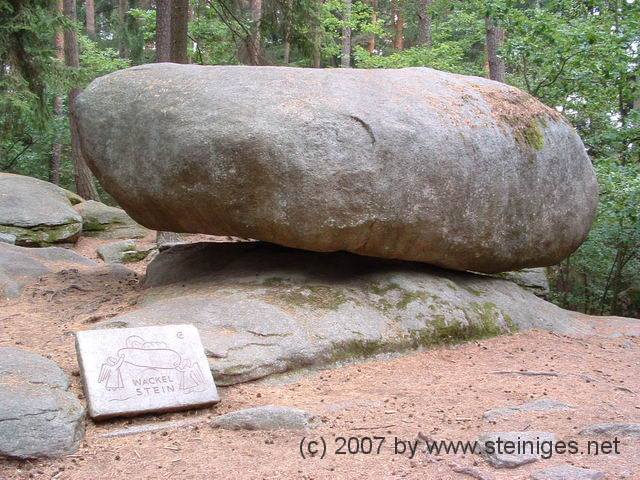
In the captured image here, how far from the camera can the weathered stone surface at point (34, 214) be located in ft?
35.2

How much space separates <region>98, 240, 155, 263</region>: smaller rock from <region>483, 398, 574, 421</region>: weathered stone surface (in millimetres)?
7622

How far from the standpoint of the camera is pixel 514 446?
3518mm

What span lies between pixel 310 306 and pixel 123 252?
5.93 metres

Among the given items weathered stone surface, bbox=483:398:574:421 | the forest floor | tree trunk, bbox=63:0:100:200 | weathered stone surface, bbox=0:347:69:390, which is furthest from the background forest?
weathered stone surface, bbox=0:347:69:390

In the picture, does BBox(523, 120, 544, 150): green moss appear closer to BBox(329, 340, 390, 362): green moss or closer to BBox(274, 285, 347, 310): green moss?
BBox(274, 285, 347, 310): green moss

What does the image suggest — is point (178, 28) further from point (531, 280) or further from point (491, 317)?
point (491, 317)

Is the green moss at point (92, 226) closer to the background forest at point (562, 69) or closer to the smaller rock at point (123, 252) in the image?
the smaller rock at point (123, 252)

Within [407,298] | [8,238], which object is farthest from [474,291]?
[8,238]

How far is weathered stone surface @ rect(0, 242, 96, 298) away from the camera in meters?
7.11

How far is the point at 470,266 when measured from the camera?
23.2 ft

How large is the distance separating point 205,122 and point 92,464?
3129 millimetres

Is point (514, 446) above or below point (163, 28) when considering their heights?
below

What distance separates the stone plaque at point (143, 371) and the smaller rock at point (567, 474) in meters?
2.03

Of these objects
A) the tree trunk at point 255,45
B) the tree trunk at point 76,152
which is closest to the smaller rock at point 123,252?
the tree trunk at point 255,45
